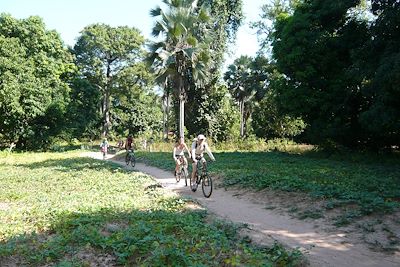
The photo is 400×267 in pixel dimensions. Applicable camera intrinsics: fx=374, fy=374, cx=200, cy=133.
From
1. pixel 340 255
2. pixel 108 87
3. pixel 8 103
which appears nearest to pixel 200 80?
pixel 8 103

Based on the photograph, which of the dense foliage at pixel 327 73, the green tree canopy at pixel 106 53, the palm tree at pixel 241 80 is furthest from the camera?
the palm tree at pixel 241 80

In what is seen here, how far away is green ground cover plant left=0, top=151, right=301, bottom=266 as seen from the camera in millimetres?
5504

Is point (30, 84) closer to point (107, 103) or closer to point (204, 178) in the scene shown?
point (107, 103)

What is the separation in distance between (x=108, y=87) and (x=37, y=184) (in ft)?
138

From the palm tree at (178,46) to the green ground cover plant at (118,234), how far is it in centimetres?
1521

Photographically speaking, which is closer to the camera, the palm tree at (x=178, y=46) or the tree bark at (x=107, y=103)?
the palm tree at (x=178, y=46)

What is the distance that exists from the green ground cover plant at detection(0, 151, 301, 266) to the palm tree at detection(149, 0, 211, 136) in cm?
1521

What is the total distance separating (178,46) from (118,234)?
825 inches

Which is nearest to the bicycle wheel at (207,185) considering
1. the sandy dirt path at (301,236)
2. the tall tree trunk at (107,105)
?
the sandy dirt path at (301,236)

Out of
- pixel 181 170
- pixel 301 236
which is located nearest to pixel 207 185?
pixel 181 170

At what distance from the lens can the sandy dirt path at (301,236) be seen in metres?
6.14

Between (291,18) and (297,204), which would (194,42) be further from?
(297,204)

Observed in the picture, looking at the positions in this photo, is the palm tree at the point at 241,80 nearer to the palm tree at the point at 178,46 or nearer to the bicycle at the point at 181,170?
the palm tree at the point at 178,46

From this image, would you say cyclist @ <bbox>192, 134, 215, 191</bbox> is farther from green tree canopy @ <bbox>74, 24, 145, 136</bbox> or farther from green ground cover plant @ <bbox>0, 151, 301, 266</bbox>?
green tree canopy @ <bbox>74, 24, 145, 136</bbox>
